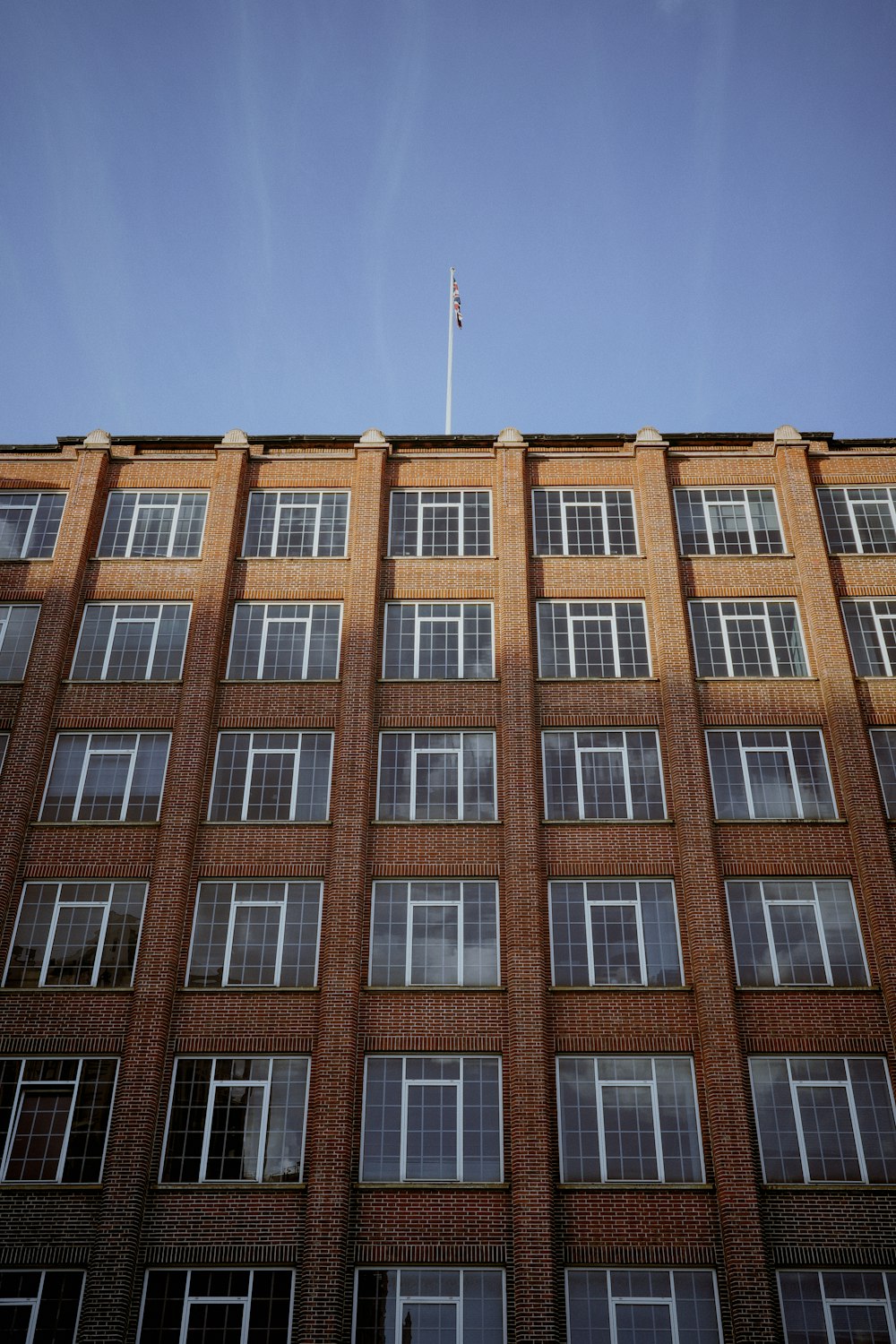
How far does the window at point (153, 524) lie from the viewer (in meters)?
30.7

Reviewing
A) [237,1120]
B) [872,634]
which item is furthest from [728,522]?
[237,1120]

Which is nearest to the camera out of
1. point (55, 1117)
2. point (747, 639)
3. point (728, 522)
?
point (55, 1117)

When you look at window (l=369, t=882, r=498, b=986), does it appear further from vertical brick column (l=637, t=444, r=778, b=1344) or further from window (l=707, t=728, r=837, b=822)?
window (l=707, t=728, r=837, b=822)

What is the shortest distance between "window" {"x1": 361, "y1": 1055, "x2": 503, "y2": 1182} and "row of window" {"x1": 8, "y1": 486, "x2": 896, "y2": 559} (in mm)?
13769

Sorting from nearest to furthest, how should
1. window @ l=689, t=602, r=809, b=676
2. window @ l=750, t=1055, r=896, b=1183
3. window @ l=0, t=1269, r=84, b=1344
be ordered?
window @ l=0, t=1269, r=84, b=1344 → window @ l=750, t=1055, r=896, b=1183 → window @ l=689, t=602, r=809, b=676

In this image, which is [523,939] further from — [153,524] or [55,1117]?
[153,524]

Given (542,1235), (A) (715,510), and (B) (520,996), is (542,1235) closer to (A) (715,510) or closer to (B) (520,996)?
(B) (520,996)

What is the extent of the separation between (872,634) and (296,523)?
53.0 ft

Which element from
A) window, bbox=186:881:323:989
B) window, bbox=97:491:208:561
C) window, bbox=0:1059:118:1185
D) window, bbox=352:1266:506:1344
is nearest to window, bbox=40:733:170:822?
window, bbox=186:881:323:989

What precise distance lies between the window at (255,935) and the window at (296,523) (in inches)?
385

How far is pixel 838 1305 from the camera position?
21.4 meters

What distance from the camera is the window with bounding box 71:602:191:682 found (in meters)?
28.8

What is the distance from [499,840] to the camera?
26.1 meters

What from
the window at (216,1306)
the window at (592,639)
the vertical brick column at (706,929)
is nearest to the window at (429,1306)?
the window at (216,1306)
